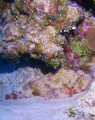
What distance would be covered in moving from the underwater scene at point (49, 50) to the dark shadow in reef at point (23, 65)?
0.07 metres

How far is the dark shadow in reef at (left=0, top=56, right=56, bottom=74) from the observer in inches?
199

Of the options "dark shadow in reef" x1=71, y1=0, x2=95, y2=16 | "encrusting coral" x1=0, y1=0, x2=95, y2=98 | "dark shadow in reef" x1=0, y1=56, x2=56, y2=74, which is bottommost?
"dark shadow in reef" x1=0, y1=56, x2=56, y2=74

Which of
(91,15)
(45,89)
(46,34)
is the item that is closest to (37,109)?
(45,89)

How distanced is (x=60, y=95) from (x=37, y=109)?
85 cm

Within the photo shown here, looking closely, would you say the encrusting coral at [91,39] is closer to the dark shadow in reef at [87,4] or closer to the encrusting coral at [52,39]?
the encrusting coral at [52,39]

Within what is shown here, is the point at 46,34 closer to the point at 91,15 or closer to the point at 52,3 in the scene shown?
the point at 52,3

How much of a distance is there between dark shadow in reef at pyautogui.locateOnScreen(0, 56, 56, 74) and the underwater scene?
0.24 ft

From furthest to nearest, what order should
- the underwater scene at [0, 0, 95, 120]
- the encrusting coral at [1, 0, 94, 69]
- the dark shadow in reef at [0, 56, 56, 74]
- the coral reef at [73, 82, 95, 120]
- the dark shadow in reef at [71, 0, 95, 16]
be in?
the dark shadow in reef at [0, 56, 56, 74] → the dark shadow in reef at [71, 0, 95, 16] → the encrusting coral at [1, 0, 94, 69] → the underwater scene at [0, 0, 95, 120] → the coral reef at [73, 82, 95, 120]

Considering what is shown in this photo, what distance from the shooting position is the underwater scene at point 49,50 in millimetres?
3977

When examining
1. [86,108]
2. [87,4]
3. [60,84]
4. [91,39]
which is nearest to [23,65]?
[60,84]

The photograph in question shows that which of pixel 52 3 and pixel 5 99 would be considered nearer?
pixel 52 3

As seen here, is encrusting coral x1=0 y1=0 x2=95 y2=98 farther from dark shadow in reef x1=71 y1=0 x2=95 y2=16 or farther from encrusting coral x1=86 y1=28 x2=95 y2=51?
dark shadow in reef x1=71 y1=0 x2=95 y2=16

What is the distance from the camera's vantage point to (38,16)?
420cm

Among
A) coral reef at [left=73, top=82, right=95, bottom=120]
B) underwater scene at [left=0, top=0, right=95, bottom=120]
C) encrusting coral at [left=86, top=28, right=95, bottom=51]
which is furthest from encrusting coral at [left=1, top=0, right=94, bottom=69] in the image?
coral reef at [left=73, top=82, right=95, bottom=120]
